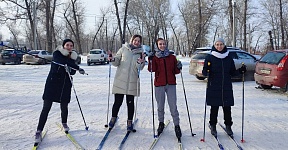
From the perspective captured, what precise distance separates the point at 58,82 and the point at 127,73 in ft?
4.20

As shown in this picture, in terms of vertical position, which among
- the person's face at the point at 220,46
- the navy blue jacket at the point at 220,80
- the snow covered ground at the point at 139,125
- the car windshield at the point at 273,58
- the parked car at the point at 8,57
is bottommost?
the snow covered ground at the point at 139,125

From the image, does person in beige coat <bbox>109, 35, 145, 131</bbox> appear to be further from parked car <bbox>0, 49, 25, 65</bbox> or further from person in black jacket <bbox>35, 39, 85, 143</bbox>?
parked car <bbox>0, 49, 25, 65</bbox>

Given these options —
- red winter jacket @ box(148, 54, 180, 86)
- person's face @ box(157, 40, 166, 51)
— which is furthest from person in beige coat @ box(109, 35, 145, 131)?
person's face @ box(157, 40, 166, 51)

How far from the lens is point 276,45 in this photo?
1866 inches

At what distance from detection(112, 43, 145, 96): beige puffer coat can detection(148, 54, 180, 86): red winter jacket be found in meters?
0.32

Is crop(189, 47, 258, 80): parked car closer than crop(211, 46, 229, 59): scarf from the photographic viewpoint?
No

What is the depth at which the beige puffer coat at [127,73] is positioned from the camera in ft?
17.3

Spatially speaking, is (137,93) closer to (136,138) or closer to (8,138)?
(136,138)

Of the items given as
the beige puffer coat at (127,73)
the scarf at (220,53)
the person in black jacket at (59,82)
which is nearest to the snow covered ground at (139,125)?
the person in black jacket at (59,82)

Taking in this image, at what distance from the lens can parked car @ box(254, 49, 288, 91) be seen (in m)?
9.20

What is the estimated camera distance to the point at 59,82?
4.96 metres

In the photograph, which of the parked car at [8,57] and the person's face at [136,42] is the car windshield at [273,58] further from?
the parked car at [8,57]

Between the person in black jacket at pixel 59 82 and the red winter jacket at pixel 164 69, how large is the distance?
1523 millimetres

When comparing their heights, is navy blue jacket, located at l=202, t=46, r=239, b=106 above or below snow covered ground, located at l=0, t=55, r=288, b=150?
above
